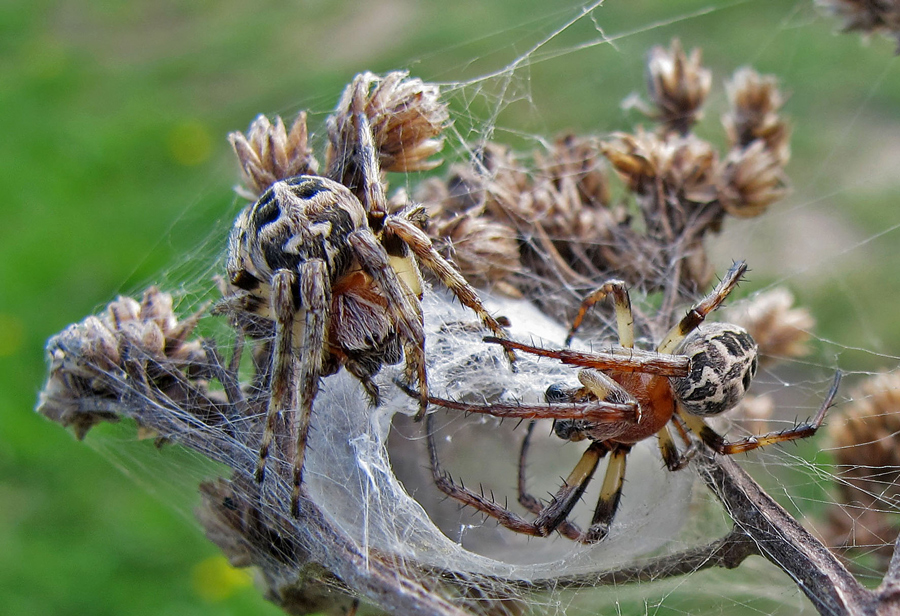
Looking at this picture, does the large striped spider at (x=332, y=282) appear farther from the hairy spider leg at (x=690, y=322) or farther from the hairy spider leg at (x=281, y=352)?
the hairy spider leg at (x=690, y=322)

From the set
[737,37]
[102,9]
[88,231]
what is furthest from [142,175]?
[737,37]

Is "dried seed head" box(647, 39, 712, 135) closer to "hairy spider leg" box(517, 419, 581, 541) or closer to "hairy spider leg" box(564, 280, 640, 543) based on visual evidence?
"hairy spider leg" box(564, 280, 640, 543)

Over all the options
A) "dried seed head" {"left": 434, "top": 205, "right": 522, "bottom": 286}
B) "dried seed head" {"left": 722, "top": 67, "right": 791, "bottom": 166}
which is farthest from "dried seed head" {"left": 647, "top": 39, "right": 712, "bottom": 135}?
"dried seed head" {"left": 434, "top": 205, "right": 522, "bottom": 286}

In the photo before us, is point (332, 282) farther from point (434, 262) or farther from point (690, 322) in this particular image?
point (690, 322)

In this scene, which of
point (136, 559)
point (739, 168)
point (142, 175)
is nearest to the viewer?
point (739, 168)

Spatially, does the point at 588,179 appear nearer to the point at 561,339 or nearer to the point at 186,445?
the point at 561,339

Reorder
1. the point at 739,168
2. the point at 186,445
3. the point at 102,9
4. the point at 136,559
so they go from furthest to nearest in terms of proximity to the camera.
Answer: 1. the point at 102,9
2. the point at 136,559
3. the point at 739,168
4. the point at 186,445
